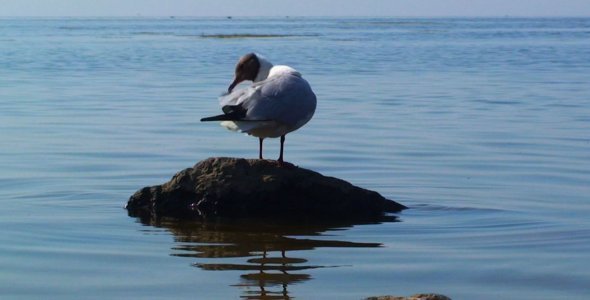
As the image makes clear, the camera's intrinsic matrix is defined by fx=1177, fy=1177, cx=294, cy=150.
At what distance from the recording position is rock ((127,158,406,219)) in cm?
837

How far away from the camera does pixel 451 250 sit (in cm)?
750

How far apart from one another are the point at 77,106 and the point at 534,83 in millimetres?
9410

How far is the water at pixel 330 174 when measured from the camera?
21.9 feet

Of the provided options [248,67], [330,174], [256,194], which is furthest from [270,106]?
[330,174]

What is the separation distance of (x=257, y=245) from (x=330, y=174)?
10.8 feet

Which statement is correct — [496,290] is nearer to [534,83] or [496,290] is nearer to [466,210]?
[466,210]

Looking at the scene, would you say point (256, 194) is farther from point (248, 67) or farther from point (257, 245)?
point (248, 67)

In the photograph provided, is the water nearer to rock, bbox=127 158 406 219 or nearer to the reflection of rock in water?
the reflection of rock in water

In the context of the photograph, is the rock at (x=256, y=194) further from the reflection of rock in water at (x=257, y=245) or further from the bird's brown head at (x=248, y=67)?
the bird's brown head at (x=248, y=67)

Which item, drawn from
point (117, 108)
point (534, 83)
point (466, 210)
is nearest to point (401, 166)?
point (466, 210)

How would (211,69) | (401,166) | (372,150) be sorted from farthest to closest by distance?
1. (211,69)
2. (372,150)
3. (401,166)

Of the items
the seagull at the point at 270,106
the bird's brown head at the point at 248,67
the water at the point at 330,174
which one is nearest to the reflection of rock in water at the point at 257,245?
the water at the point at 330,174

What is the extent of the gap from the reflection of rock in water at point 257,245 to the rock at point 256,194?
116mm

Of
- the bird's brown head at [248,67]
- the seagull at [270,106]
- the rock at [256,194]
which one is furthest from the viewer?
the bird's brown head at [248,67]
